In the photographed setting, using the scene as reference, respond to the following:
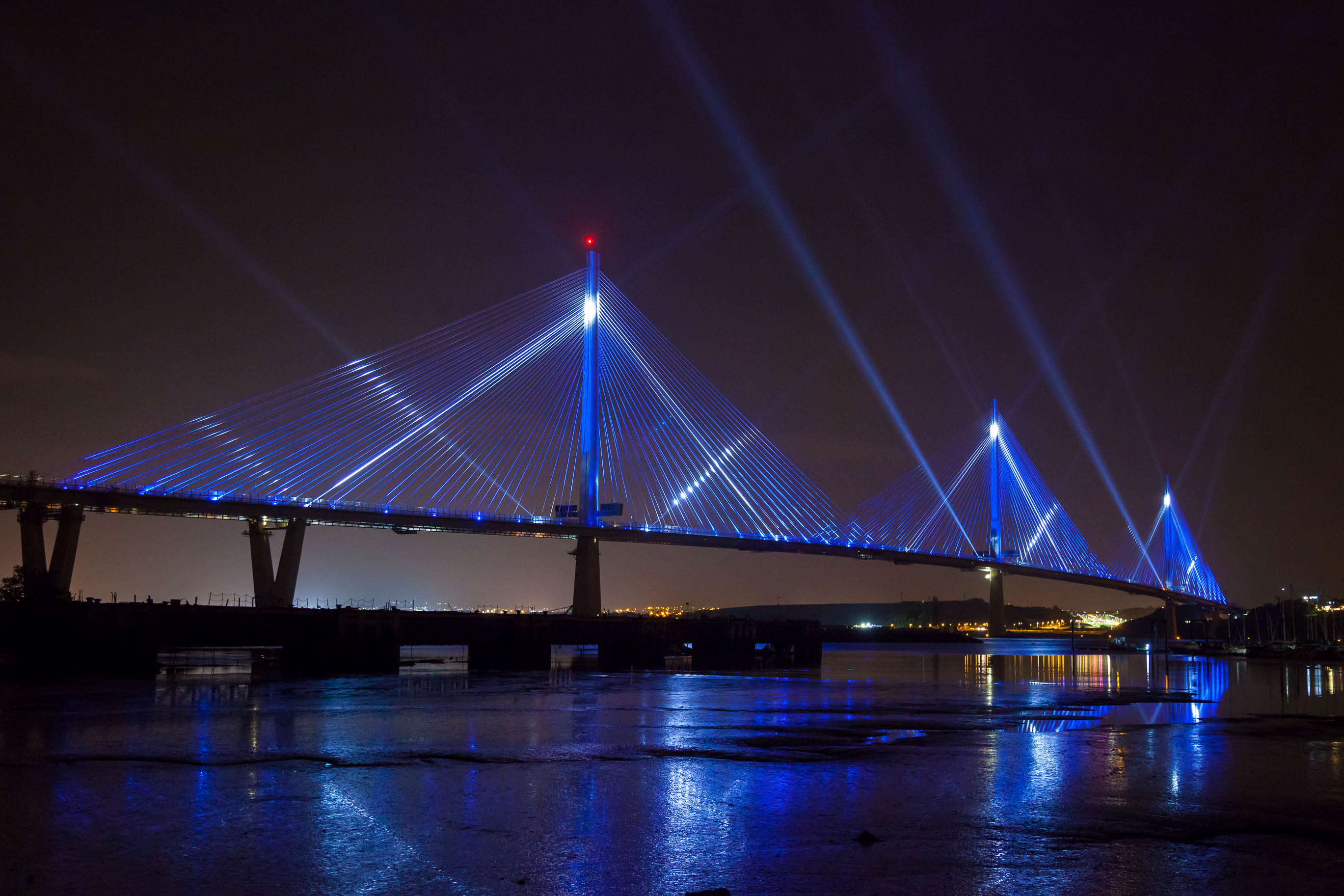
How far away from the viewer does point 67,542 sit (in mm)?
61812

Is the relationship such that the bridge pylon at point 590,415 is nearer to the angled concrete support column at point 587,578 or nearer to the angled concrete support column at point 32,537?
the angled concrete support column at point 587,578

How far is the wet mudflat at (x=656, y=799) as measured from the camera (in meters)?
9.12

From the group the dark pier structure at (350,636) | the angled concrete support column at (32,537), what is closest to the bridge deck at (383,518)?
the angled concrete support column at (32,537)

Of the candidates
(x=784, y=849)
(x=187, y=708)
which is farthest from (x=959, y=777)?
(x=187, y=708)

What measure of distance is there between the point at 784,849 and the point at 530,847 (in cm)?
235

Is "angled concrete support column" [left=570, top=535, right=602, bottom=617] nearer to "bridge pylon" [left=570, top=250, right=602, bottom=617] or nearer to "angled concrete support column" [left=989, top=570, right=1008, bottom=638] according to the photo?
"bridge pylon" [left=570, top=250, right=602, bottom=617]

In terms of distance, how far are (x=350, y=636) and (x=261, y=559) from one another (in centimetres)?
2010

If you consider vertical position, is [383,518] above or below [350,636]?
above

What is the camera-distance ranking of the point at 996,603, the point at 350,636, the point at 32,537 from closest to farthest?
1. the point at 350,636
2. the point at 32,537
3. the point at 996,603

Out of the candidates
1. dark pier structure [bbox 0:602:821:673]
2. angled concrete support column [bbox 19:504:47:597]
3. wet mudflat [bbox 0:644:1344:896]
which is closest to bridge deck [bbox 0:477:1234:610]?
angled concrete support column [bbox 19:504:47:597]

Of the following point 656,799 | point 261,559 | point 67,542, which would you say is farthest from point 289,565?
point 656,799

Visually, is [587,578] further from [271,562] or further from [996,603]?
[996,603]

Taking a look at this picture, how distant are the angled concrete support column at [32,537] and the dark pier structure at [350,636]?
1207cm

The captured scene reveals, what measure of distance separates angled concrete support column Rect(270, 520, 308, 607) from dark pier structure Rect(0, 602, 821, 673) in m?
11.5
